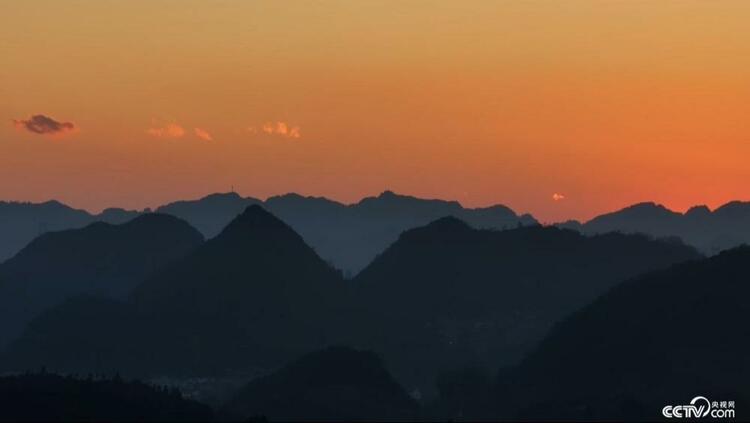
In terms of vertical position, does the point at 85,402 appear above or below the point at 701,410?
above

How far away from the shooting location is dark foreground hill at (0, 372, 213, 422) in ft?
520

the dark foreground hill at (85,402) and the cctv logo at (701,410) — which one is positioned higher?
the dark foreground hill at (85,402)

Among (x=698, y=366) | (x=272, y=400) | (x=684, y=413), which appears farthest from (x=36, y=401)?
(x=698, y=366)

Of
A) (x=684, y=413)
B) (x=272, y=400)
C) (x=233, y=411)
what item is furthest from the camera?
(x=272, y=400)

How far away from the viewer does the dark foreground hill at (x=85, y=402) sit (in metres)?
158

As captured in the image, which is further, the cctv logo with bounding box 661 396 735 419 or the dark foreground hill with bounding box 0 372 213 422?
the cctv logo with bounding box 661 396 735 419

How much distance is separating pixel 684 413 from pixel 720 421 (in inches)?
300

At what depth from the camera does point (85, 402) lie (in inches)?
6462

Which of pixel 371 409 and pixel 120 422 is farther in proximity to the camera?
pixel 371 409

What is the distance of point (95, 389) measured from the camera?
172 m

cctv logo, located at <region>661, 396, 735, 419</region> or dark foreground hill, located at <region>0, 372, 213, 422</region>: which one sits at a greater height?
dark foreground hill, located at <region>0, 372, 213, 422</region>

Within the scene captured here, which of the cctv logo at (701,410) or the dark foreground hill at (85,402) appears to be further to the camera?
the cctv logo at (701,410)

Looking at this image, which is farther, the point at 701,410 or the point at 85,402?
A: the point at 701,410

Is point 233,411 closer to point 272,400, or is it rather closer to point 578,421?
point 272,400
